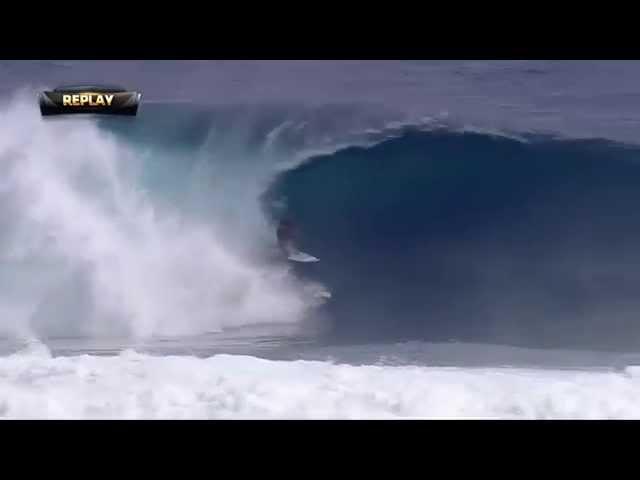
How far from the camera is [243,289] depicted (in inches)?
224

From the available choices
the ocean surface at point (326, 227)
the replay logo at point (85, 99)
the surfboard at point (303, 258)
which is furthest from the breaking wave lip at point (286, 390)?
the replay logo at point (85, 99)

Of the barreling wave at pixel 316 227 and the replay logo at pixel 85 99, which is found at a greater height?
the replay logo at pixel 85 99

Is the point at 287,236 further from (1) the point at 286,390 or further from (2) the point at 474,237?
(2) the point at 474,237

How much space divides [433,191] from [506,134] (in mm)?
525

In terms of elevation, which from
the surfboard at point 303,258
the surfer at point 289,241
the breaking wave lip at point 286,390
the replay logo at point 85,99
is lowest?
the breaking wave lip at point 286,390

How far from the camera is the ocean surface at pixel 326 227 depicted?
5.65 meters

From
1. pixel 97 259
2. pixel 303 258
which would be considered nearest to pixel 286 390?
pixel 303 258

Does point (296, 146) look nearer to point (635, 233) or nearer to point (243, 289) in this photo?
point (243, 289)

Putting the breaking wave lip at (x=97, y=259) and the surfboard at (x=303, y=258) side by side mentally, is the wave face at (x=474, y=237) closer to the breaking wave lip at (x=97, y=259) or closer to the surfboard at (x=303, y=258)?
the surfboard at (x=303, y=258)

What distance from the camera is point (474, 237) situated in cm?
572

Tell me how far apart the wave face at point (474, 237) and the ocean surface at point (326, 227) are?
1 cm

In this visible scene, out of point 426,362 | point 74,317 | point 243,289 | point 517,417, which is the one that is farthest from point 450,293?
point 74,317

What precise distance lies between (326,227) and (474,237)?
84cm

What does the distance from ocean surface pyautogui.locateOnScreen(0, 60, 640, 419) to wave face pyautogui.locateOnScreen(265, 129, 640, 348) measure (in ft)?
0.04
